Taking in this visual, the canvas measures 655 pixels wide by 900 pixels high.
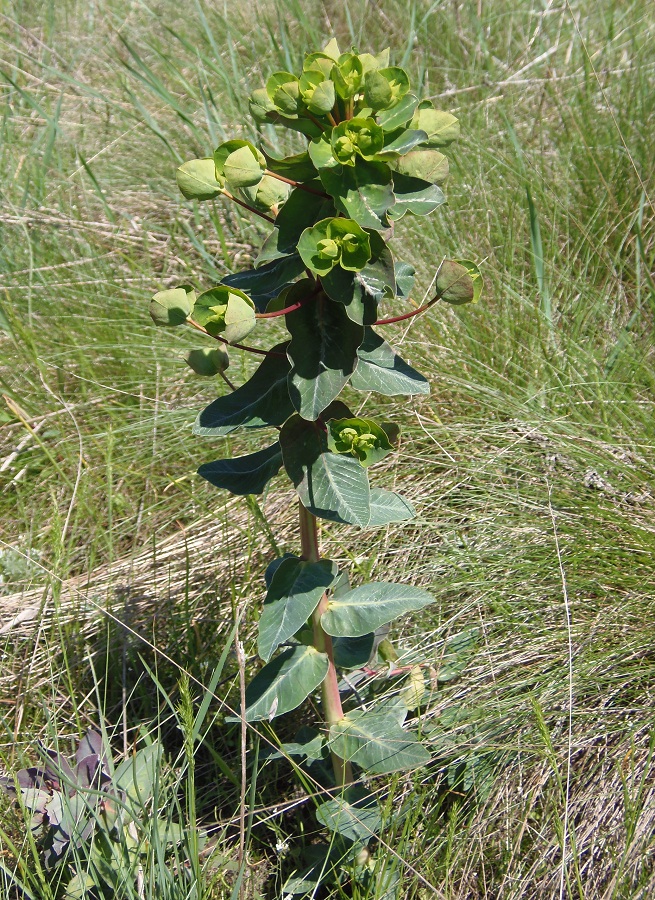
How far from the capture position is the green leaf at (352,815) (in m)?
1.22

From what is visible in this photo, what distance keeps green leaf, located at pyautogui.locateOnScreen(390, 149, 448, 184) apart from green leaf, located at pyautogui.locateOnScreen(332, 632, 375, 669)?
68 centimetres

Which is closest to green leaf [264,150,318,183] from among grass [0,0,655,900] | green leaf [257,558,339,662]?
green leaf [257,558,339,662]

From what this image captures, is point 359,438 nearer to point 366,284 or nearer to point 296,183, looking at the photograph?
point 366,284

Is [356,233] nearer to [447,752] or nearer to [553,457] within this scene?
[447,752]

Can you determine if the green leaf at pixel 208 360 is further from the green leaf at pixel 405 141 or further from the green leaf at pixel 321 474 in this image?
the green leaf at pixel 405 141

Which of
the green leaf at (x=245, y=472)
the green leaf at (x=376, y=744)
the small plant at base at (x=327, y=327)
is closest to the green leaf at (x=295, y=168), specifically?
the small plant at base at (x=327, y=327)

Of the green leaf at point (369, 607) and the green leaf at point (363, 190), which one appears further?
the green leaf at point (369, 607)

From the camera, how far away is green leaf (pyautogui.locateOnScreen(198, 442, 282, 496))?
1.15 meters

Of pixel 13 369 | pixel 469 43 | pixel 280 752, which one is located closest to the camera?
pixel 280 752

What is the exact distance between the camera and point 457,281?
1.04 m

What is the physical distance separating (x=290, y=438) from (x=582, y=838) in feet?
2.59

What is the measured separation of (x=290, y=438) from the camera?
42.9 inches

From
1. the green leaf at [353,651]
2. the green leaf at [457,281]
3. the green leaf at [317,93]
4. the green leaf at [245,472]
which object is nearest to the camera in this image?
the green leaf at [317,93]

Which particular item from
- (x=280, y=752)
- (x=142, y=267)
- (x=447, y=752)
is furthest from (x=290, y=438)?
(x=142, y=267)
